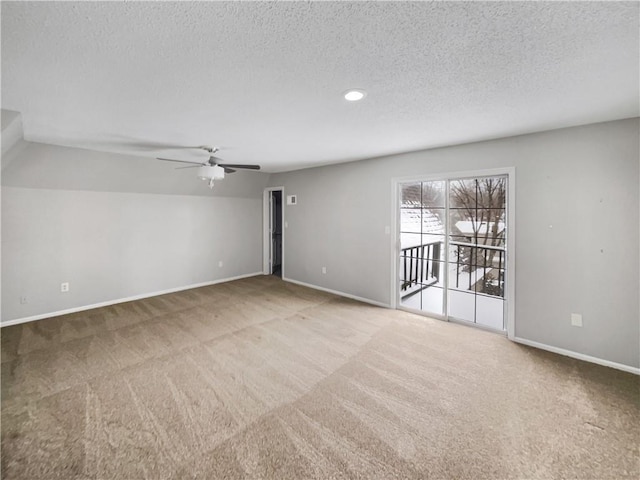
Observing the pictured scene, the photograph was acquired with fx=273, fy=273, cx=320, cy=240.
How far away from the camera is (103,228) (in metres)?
4.26

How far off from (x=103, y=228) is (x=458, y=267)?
5.30m

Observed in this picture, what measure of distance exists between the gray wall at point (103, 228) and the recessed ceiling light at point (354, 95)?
3.64 meters

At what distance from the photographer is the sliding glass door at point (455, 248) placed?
3.35 metres

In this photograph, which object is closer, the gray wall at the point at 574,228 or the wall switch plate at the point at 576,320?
the gray wall at the point at 574,228

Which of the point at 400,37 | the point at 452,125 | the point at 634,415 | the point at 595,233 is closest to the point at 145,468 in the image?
the point at 400,37

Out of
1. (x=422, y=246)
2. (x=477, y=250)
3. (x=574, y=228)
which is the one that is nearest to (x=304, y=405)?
(x=477, y=250)

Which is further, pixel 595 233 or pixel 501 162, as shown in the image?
pixel 501 162

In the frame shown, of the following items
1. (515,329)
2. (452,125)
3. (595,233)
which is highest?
(452,125)

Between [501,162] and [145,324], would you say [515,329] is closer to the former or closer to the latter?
[501,162]

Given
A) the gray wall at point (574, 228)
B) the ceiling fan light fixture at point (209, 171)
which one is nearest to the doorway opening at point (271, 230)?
the ceiling fan light fixture at point (209, 171)

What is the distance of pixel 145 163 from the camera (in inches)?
168

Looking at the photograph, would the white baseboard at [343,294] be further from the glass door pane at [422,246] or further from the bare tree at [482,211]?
the bare tree at [482,211]

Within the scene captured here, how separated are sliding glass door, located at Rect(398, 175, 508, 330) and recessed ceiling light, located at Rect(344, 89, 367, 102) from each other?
2.07 metres

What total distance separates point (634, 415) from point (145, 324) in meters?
4.86
